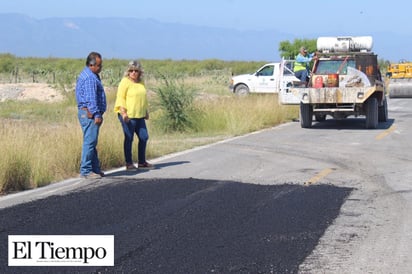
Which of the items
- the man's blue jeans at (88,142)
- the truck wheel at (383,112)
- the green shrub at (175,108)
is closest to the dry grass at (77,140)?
the green shrub at (175,108)

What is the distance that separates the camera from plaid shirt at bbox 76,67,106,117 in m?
11.1

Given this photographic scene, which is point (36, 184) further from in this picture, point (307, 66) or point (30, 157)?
point (307, 66)

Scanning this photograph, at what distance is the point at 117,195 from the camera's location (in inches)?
382

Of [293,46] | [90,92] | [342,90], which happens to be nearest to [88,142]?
[90,92]

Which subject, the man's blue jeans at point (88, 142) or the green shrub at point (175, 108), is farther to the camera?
the green shrub at point (175, 108)

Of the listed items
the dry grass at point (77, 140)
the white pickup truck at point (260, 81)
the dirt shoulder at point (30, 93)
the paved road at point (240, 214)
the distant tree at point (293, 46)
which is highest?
the distant tree at point (293, 46)

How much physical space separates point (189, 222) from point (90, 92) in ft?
12.4

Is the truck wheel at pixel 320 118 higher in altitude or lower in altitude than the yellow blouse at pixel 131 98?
lower

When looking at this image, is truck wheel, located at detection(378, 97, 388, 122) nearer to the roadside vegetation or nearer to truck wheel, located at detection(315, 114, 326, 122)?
truck wheel, located at detection(315, 114, 326, 122)

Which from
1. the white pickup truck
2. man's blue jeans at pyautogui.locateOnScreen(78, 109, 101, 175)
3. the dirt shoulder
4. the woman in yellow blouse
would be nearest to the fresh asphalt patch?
man's blue jeans at pyautogui.locateOnScreen(78, 109, 101, 175)

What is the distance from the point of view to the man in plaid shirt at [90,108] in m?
11.2

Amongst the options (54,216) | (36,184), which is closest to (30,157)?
(36,184)

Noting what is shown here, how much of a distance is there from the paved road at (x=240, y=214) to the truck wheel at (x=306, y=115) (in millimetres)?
6235

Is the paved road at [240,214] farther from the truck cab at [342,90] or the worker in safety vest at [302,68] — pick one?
the worker in safety vest at [302,68]
